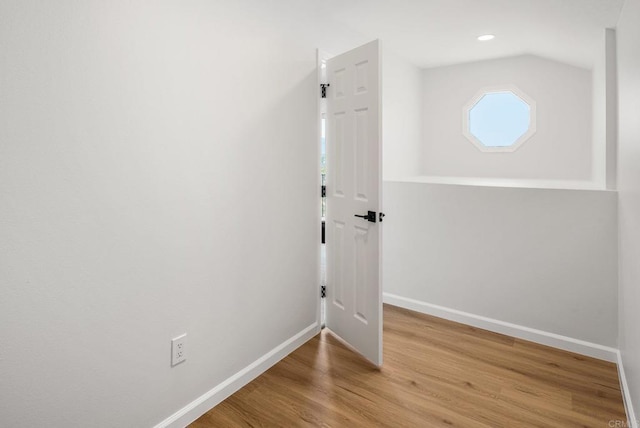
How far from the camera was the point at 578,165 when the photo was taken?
12.8 feet

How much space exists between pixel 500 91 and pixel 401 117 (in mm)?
1138

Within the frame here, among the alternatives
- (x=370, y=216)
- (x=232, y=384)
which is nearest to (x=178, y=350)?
(x=232, y=384)

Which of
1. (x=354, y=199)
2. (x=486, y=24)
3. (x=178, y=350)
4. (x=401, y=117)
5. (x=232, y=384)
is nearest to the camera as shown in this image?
(x=178, y=350)

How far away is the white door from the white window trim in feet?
7.74

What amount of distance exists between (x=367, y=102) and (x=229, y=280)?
4.57 ft

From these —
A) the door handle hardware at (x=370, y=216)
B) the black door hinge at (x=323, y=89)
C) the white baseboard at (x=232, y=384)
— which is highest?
the black door hinge at (x=323, y=89)

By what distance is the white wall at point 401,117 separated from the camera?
12.8 feet

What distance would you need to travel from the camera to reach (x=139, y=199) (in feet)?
5.54

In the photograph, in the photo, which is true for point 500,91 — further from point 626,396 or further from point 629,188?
point 626,396

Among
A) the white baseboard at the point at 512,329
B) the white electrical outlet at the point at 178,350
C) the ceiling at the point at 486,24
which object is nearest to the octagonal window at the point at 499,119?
the ceiling at the point at 486,24

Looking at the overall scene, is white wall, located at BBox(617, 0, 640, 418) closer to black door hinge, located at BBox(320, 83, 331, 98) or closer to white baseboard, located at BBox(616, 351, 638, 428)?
white baseboard, located at BBox(616, 351, 638, 428)

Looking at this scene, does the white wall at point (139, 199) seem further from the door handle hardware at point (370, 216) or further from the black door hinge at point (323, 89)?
the door handle hardware at point (370, 216)

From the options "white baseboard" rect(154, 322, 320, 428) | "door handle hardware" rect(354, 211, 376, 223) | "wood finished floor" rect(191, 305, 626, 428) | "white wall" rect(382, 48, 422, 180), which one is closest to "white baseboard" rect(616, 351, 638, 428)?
"wood finished floor" rect(191, 305, 626, 428)

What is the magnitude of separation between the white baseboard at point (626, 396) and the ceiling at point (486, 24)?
7.07 feet
